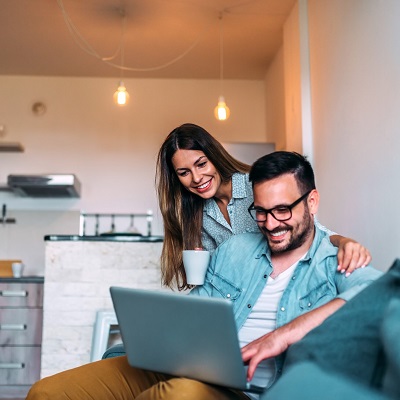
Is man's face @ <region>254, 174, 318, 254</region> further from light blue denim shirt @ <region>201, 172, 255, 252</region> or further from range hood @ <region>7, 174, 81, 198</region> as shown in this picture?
range hood @ <region>7, 174, 81, 198</region>

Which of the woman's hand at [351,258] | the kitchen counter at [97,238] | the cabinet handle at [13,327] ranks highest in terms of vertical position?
the kitchen counter at [97,238]

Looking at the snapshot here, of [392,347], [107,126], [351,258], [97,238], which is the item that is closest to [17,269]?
[97,238]

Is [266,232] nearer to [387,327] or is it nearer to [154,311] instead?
[154,311]

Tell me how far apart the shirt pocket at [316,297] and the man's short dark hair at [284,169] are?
0.89 ft

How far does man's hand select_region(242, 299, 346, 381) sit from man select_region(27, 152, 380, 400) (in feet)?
0.17

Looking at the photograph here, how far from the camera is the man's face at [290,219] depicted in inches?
65.7

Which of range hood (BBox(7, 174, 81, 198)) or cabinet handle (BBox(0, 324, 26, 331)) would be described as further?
range hood (BBox(7, 174, 81, 198))

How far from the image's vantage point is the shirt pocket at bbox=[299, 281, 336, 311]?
1604 millimetres

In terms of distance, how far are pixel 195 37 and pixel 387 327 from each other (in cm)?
467

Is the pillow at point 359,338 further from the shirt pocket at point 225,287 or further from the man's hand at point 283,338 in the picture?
the shirt pocket at point 225,287

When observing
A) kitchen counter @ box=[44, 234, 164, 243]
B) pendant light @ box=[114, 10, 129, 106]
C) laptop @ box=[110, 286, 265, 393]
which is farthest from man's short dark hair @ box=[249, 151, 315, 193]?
pendant light @ box=[114, 10, 129, 106]

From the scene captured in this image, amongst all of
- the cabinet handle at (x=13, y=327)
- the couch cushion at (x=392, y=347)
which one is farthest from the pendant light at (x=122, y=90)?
the couch cushion at (x=392, y=347)

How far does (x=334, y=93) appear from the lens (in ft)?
11.7

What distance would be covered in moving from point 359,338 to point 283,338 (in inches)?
Result: 14.4
